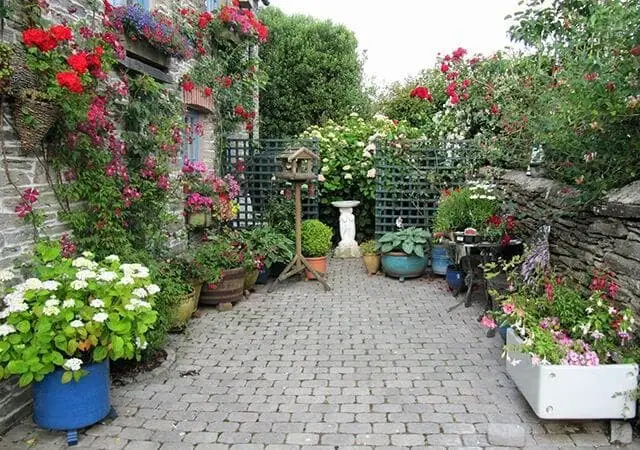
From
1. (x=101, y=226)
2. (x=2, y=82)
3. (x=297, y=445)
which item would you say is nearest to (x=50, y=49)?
(x=2, y=82)

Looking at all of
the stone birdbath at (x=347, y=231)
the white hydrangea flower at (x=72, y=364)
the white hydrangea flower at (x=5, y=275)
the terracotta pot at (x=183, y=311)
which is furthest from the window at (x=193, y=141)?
the white hydrangea flower at (x=72, y=364)

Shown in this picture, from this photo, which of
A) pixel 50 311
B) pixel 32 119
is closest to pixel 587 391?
pixel 50 311

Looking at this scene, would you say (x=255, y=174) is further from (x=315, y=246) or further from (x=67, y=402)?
(x=67, y=402)

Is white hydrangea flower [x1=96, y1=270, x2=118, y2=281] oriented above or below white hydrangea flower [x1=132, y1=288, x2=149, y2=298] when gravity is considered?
above

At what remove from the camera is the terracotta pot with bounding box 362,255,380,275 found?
7.56 m

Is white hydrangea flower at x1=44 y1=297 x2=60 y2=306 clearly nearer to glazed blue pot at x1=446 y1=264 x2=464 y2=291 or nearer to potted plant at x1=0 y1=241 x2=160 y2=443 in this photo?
potted plant at x1=0 y1=241 x2=160 y2=443

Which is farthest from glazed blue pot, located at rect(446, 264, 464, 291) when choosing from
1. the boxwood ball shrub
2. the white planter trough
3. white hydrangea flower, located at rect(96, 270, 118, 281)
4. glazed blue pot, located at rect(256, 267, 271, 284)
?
white hydrangea flower, located at rect(96, 270, 118, 281)

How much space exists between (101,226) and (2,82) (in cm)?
135

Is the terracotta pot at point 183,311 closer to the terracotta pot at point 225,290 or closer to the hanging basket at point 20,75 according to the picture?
the terracotta pot at point 225,290

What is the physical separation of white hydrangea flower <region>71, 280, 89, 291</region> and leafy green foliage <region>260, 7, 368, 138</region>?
974cm

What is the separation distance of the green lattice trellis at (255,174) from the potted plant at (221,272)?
2.10 m

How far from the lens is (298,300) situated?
6246 millimetres

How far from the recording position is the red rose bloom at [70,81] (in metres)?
3.02

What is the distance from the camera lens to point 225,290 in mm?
5777
